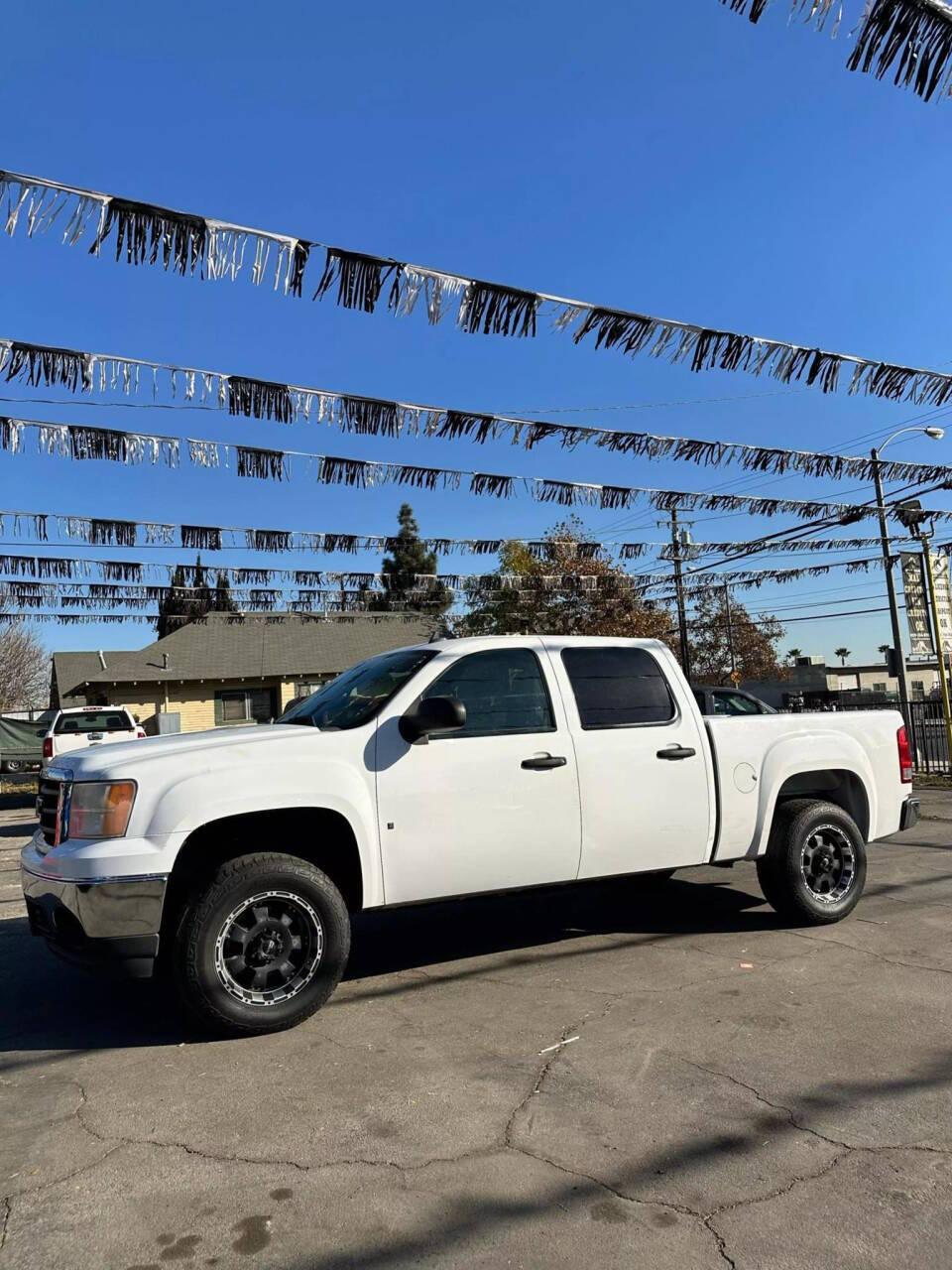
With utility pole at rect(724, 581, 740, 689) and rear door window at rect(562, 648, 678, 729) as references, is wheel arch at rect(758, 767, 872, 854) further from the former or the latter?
utility pole at rect(724, 581, 740, 689)

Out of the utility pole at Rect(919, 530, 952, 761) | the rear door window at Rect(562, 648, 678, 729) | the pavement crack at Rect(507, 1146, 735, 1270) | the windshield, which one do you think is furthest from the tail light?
the utility pole at Rect(919, 530, 952, 761)

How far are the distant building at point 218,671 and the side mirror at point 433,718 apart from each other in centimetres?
2463

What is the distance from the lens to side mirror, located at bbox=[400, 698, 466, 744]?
457cm

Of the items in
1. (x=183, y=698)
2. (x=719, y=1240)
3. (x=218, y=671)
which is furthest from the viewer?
(x=183, y=698)

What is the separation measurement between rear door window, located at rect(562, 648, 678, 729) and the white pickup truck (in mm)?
14

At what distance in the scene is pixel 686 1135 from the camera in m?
3.24

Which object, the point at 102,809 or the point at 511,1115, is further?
the point at 102,809

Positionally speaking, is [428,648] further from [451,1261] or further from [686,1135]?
[451,1261]

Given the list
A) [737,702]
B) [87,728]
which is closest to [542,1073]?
[737,702]

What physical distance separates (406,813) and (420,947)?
1.71 m

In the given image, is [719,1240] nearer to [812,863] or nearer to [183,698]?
[812,863]

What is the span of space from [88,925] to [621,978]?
286 centimetres

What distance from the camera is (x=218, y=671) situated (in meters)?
31.6

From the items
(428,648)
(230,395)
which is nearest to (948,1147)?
(428,648)
